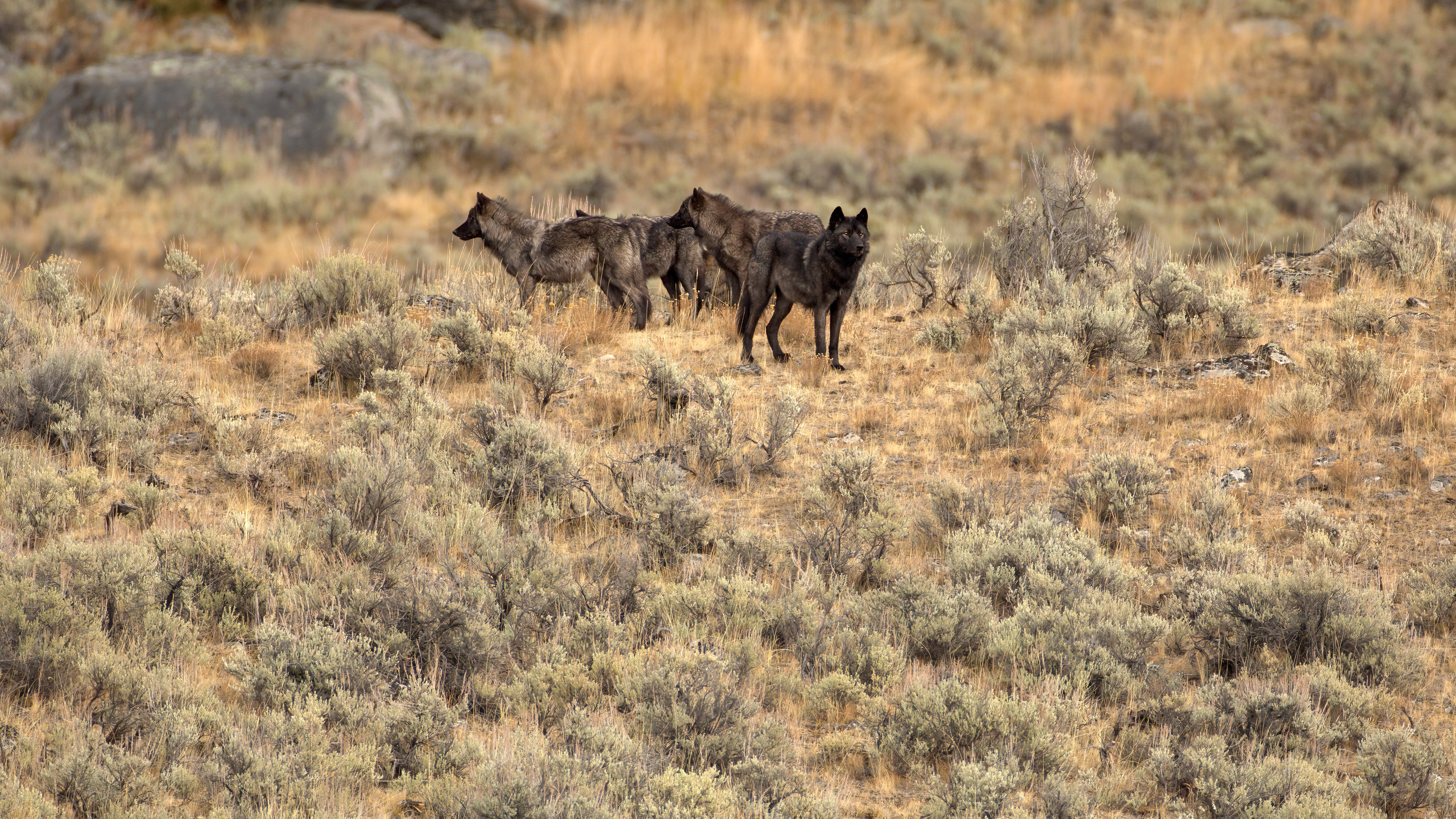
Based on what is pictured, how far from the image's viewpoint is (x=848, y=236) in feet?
30.4

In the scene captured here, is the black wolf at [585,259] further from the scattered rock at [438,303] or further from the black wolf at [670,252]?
the scattered rock at [438,303]

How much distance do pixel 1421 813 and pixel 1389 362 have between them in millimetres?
5283

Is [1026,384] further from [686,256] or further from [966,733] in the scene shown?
[686,256]

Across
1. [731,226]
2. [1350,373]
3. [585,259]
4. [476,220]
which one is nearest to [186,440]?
[585,259]

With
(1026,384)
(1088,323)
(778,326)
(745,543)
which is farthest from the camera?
(778,326)

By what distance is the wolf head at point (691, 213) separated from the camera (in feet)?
36.7

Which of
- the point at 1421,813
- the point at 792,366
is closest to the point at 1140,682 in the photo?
the point at 1421,813

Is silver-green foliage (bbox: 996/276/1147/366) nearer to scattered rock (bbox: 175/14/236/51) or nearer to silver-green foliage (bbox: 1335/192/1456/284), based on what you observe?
silver-green foliage (bbox: 1335/192/1456/284)

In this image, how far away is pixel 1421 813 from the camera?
467cm

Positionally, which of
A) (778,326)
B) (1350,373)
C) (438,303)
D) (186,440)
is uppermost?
(1350,373)

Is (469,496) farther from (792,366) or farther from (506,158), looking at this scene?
(506,158)

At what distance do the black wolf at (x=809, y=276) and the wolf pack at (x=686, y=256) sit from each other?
0.04 feet

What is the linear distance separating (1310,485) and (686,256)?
6.04 meters

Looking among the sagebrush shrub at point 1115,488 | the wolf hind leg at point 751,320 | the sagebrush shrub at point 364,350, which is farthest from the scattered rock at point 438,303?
the sagebrush shrub at point 1115,488
